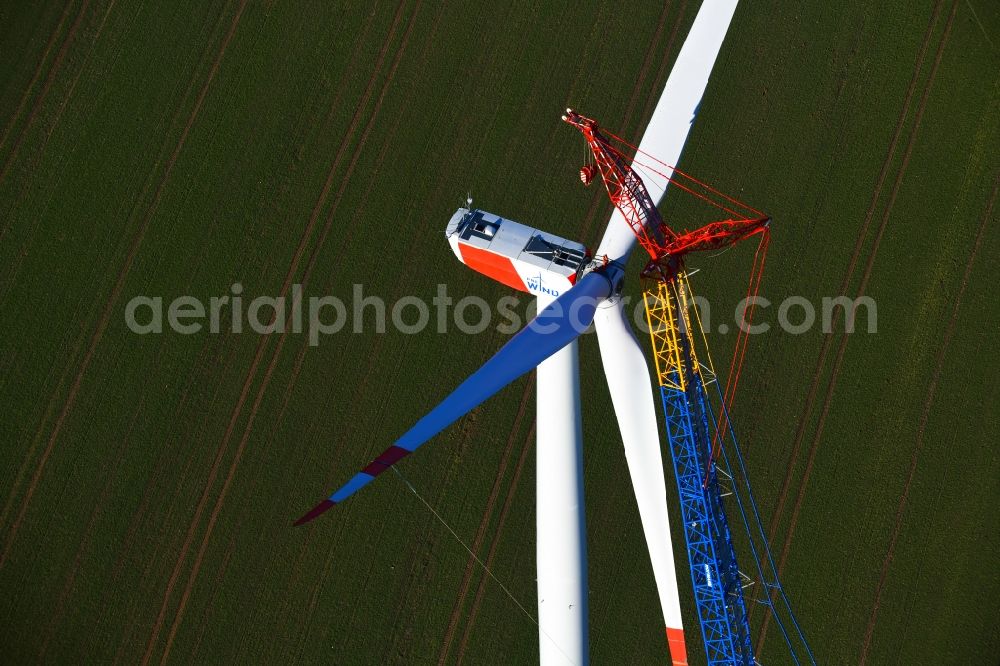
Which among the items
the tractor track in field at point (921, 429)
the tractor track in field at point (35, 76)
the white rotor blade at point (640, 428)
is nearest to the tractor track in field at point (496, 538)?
the white rotor blade at point (640, 428)

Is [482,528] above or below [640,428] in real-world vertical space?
below

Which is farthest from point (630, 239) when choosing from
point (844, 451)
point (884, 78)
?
point (884, 78)

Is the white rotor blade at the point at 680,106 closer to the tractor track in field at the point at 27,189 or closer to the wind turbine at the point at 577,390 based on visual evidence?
the wind turbine at the point at 577,390

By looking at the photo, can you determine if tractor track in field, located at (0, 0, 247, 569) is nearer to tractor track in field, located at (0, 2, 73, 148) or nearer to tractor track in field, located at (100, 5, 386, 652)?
tractor track in field, located at (100, 5, 386, 652)

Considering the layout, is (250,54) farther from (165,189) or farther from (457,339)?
(457,339)

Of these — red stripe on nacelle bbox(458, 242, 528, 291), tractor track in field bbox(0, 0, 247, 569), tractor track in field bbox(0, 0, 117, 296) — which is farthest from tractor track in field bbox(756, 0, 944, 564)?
tractor track in field bbox(0, 0, 117, 296)

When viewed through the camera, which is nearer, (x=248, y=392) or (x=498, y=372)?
(x=498, y=372)

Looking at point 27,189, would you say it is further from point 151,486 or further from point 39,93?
point 151,486

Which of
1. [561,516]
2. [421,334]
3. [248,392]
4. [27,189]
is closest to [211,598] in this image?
[248,392]
